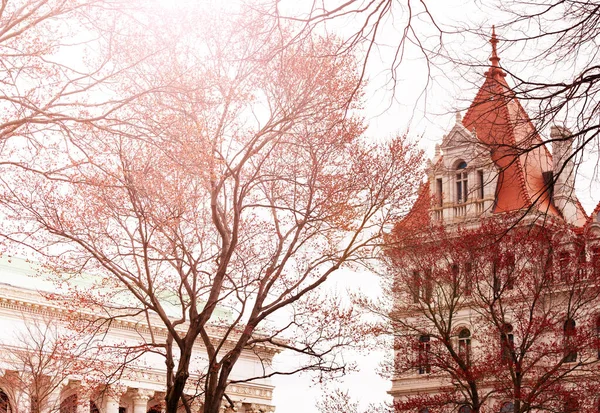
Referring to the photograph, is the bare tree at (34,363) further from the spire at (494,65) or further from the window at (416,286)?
the spire at (494,65)

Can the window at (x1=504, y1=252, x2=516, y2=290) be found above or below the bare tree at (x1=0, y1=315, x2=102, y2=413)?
above

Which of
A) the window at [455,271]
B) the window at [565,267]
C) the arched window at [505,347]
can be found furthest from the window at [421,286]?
the window at [565,267]

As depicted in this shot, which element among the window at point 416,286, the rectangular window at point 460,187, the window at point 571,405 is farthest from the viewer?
the rectangular window at point 460,187

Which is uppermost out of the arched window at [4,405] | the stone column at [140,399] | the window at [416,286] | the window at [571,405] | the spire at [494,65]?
the window at [416,286]

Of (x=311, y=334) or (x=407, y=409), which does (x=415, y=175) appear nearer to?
(x=311, y=334)

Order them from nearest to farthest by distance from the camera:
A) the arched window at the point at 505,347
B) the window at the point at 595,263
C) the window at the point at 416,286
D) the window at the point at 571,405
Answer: the window at the point at 571,405
the arched window at the point at 505,347
the window at the point at 595,263
the window at the point at 416,286

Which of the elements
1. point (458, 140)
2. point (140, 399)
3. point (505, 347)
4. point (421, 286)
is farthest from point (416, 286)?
point (458, 140)

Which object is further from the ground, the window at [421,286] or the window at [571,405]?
the window at [421,286]

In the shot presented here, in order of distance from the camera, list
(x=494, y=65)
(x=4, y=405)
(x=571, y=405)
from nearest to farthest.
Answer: (x=494, y=65)
(x=571, y=405)
(x=4, y=405)

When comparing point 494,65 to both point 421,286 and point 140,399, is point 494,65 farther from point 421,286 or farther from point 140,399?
point 140,399

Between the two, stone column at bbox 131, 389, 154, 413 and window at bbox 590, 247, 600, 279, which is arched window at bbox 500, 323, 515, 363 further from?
stone column at bbox 131, 389, 154, 413

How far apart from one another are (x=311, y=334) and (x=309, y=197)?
368cm

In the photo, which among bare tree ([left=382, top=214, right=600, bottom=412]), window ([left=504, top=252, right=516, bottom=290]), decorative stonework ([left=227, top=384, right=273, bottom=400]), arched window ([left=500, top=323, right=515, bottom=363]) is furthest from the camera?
decorative stonework ([left=227, top=384, right=273, bottom=400])

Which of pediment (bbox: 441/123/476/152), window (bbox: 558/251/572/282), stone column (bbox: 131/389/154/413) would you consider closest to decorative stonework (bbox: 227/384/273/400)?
stone column (bbox: 131/389/154/413)
